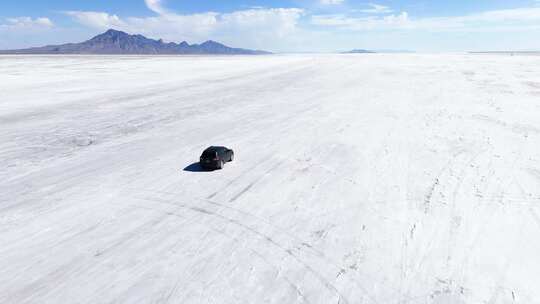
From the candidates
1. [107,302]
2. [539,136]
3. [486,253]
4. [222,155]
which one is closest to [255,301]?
[107,302]

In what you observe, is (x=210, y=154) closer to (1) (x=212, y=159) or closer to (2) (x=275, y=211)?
(1) (x=212, y=159)

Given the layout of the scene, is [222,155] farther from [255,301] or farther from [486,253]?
[486,253]

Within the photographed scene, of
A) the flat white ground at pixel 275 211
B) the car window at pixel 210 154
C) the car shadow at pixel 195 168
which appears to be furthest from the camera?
the car shadow at pixel 195 168

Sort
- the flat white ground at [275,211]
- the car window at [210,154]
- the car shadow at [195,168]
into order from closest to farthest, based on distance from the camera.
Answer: the flat white ground at [275,211]
the car window at [210,154]
the car shadow at [195,168]

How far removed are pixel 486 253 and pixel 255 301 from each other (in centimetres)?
698

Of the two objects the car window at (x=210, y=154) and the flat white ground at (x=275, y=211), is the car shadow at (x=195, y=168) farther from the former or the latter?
the car window at (x=210, y=154)

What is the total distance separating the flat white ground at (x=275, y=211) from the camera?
354 inches

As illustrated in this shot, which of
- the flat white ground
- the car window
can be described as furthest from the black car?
the flat white ground

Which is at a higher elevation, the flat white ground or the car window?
the car window

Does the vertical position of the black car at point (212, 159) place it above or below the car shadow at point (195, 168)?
→ above

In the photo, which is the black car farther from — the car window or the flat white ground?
the flat white ground

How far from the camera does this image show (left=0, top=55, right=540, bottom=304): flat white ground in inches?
354

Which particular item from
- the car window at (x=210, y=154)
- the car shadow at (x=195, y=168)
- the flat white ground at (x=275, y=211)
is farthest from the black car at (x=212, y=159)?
the flat white ground at (x=275, y=211)

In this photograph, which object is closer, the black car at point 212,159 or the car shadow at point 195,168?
the black car at point 212,159
